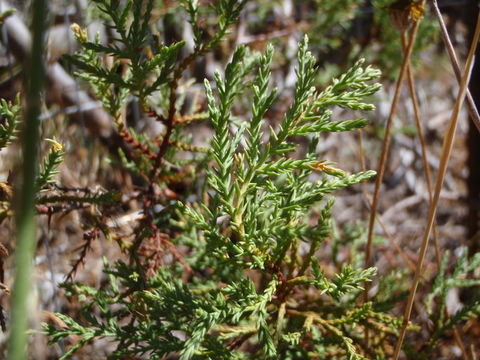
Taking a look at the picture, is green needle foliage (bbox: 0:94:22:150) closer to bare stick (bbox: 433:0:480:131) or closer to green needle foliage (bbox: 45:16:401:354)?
green needle foliage (bbox: 45:16:401:354)

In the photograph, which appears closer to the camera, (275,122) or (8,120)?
(8,120)

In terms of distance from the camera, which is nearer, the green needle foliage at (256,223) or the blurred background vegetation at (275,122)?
the green needle foliage at (256,223)

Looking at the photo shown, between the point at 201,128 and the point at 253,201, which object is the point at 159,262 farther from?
the point at 201,128

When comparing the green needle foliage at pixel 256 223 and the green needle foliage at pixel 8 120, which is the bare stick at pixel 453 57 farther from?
the green needle foliage at pixel 8 120

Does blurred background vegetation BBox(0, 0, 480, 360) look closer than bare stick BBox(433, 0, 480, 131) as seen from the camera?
No

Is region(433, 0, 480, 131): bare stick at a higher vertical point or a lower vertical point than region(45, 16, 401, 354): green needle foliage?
higher

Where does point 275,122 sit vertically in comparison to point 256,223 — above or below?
above

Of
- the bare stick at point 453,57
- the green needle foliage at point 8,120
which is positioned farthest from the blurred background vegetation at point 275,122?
the bare stick at point 453,57

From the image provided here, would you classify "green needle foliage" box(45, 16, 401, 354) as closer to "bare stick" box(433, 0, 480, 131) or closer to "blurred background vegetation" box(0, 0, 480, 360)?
"bare stick" box(433, 0, 480, 131)

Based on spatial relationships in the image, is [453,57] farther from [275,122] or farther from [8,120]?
[275,122]

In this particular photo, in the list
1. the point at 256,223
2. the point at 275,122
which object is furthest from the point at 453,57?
the point at 275,122

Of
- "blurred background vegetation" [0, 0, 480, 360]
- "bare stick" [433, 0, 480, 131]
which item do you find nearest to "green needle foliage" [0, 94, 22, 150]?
"blurred background vegetation" [0, 0, 480, 360]
